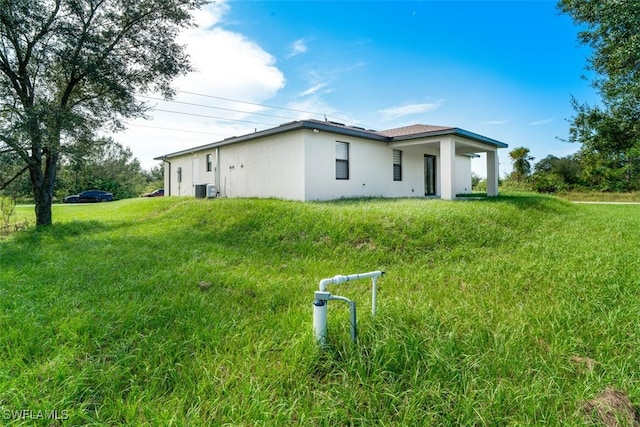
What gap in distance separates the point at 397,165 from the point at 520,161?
2584cm

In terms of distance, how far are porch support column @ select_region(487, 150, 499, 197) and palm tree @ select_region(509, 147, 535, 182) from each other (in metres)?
21.6

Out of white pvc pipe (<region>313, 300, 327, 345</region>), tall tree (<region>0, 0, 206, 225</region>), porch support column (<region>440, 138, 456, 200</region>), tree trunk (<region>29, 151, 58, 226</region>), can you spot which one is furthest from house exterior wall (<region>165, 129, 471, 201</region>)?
white pvc pipe (<region>313, 300, 327, 345</region>)

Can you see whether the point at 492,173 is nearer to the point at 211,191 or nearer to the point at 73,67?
the point at 211,191

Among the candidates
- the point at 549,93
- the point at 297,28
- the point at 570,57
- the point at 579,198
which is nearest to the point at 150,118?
the point at 297,28

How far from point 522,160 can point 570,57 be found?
26.9 meters

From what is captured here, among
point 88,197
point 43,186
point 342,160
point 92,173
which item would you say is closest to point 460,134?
point 342,160

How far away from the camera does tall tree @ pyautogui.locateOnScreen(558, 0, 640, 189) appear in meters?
5.44

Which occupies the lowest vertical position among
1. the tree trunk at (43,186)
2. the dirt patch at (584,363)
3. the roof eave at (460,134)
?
the dirt patch at (584,363)

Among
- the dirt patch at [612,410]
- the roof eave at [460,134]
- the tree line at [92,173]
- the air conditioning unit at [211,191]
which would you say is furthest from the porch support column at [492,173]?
the tree line at [92,173]

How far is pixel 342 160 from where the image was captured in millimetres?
11422

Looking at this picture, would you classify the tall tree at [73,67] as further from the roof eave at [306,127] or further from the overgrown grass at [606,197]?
the overgrown grass at [606,197]

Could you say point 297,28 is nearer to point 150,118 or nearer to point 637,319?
point 150,118

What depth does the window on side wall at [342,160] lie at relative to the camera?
11.3 m

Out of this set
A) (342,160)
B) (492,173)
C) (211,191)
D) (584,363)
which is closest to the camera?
(584,363)
